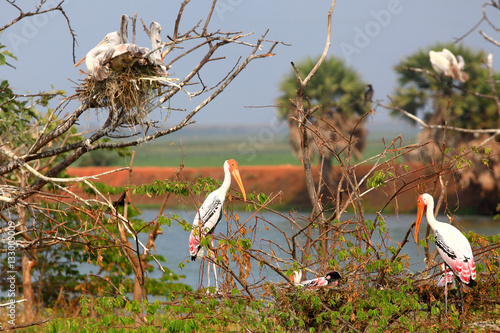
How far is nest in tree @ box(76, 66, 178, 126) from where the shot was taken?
15.9 feet

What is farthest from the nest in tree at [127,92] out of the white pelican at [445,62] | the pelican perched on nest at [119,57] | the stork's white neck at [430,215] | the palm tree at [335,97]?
the palm tree at [335,97]

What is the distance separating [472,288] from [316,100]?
70.2ft

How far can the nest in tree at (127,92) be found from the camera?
15.9ft

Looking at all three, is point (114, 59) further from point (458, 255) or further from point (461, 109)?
point (461, 109)

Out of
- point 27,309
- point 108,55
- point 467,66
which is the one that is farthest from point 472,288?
point 467,66

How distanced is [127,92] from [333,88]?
21.0m

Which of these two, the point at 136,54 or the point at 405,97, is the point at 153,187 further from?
the point at 405,97

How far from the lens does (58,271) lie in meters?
10.0

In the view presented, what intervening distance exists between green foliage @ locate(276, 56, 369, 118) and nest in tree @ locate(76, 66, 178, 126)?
19.2 meters

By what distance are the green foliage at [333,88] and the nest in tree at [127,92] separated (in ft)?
63.1

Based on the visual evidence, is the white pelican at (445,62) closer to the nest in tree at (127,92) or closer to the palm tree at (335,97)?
the palm tree at (335,97)

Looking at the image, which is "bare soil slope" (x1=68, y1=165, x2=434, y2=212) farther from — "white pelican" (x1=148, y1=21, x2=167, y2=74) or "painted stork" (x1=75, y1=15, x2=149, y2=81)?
"painted stork" (x1=75, y1=15, x2=149, y2=81)

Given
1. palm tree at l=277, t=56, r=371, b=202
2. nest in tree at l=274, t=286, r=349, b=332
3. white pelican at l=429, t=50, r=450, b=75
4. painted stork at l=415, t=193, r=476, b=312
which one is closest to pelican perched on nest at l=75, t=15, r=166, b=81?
nest in tree at l=274, t=286, r=349, b=332

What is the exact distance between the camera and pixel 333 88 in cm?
2520
